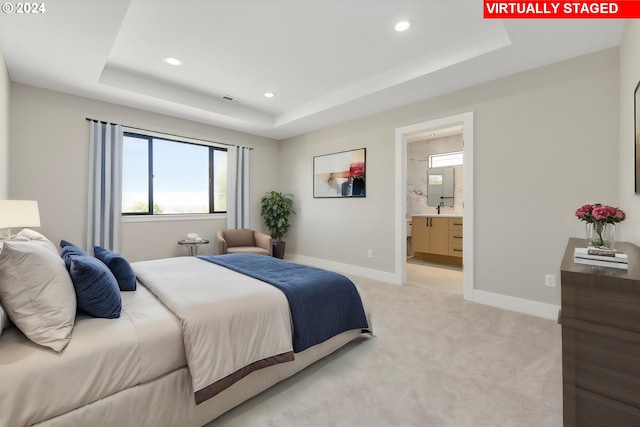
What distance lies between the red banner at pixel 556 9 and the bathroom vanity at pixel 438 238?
3415 mm

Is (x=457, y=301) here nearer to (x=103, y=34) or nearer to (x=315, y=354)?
(x=315, y=354)

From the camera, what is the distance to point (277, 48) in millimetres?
2982

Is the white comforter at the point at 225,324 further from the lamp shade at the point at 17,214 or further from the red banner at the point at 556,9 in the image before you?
the red banner at the point at 556,9

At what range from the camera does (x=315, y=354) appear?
2074 mm

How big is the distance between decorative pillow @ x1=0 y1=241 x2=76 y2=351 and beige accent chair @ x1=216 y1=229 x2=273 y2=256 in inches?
131

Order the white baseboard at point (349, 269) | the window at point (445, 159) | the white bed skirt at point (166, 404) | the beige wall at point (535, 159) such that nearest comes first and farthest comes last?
the white bed skirt at point (166, 404) → the beige wall at point (535, 159) → the white baseboard at point (349, 269) → the window at point (445, 159)

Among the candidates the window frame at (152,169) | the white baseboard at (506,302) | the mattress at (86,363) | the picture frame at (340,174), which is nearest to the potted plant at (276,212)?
the picture frame at (340,174)

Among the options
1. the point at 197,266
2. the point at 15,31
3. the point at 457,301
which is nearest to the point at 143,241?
the point at 197,266

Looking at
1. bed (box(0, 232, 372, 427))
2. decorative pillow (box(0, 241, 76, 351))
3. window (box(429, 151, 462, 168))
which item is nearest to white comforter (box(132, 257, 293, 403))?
bed (box(0, 232, 372, 427))

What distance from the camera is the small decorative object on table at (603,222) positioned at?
1.47 m

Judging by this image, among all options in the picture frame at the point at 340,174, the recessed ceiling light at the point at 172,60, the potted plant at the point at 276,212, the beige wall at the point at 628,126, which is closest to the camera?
the beige wall at the point at 628,126

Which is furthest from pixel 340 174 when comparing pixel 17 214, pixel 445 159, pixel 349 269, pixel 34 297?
pixel 34 297

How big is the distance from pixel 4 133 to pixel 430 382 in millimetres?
4454

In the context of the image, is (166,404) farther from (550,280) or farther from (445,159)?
(445,159)
